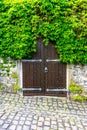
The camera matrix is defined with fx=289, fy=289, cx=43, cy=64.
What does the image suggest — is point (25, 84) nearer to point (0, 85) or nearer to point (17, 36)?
point (0, 85)

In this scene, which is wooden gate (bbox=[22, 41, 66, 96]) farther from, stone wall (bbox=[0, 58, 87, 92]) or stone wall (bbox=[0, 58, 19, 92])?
stone wall (bbox=[0, 58, 19, 92])

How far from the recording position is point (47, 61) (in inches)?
409

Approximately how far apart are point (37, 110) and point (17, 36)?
296 centimetres

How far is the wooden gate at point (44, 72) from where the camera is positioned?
10.4 meters

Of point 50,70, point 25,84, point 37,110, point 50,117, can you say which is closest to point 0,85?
point 25,84

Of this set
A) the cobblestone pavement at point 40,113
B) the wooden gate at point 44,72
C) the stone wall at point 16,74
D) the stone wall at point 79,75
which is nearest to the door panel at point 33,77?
the wooden gate at point 44,72

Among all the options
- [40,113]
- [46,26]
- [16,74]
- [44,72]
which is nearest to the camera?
[40,113]

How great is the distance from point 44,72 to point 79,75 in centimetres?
126

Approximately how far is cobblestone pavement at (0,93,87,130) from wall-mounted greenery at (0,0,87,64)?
155cm

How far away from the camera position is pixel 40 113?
27.0ft

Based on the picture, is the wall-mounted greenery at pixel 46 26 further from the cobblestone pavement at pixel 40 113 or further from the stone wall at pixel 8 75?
the cobblestone pavement at pixel 40 113

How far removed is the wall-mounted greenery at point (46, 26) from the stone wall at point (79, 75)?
0.27 metres

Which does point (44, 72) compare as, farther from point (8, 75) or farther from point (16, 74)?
point (8, 75)

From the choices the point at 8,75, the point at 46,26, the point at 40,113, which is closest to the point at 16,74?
the point at 8,75
